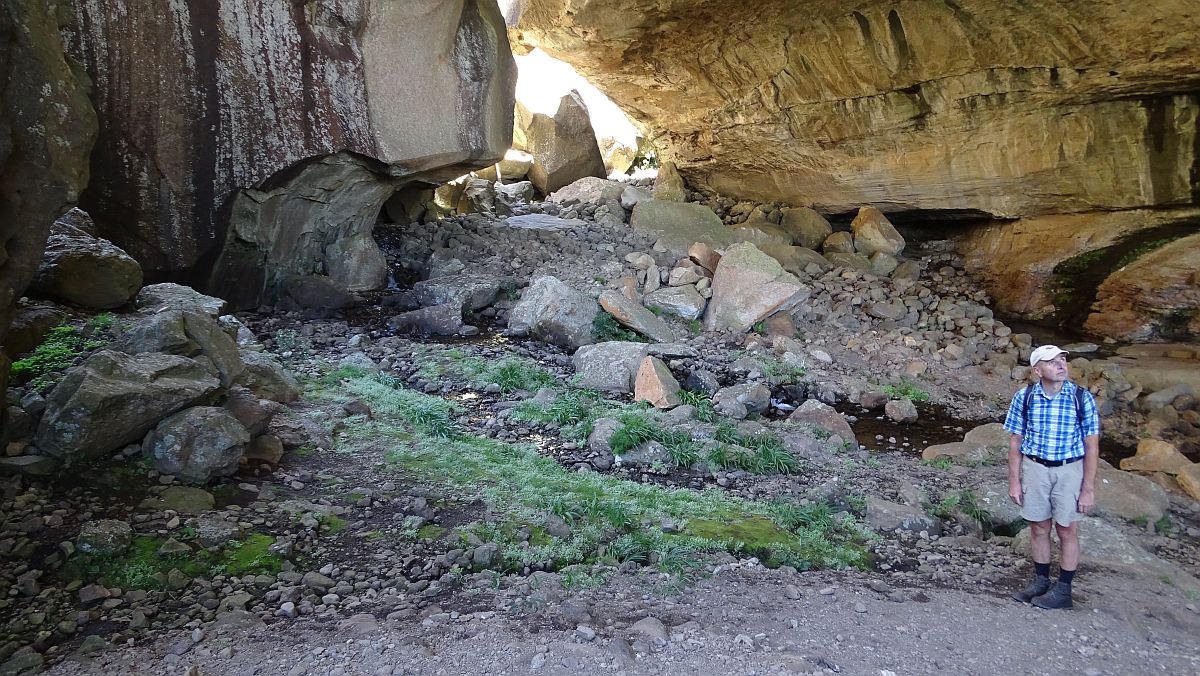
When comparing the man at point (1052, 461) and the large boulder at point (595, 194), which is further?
the large boulder at point (595, 194)

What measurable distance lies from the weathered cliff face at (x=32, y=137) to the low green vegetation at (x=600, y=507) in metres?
2.44

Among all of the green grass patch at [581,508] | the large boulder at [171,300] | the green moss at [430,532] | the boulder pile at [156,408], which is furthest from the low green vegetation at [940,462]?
the large boulder at [171,300]

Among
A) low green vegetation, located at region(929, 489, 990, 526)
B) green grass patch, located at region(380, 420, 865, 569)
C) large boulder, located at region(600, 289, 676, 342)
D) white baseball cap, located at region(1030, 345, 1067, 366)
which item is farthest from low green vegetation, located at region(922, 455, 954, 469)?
large boulder, located at region(600, 289, 676, 342)

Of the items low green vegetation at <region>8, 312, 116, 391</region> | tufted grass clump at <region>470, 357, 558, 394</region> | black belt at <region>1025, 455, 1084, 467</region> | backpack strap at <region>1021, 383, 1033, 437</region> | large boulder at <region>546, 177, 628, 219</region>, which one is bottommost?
black belt at <region>1025, 455, 1084, 467</region>

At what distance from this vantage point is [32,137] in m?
3.43

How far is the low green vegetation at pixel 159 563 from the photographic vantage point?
3396mm

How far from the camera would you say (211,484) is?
4.35 m

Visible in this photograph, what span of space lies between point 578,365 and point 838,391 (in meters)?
3.06

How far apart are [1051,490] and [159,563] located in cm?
453

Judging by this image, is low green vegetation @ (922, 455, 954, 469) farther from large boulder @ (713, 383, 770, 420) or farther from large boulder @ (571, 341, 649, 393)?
large boulder @ (571, 341, 649, 393)

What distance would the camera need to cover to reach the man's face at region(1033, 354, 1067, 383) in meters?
3.72

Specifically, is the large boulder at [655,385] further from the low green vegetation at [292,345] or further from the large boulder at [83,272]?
the large boulder at [83,272]

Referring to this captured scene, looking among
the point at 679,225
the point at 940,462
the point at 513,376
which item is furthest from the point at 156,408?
the point at 679,225

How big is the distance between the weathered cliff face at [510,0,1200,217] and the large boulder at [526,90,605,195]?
4.51 meters
